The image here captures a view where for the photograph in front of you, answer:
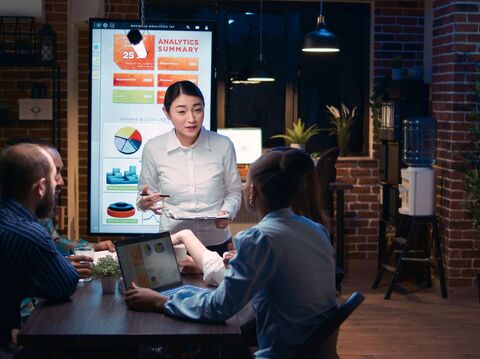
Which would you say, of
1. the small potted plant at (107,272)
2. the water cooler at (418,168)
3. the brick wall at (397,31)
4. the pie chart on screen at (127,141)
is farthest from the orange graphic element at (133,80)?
the brick wall at (397,31)

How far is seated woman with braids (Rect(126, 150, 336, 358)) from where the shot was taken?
2.45m

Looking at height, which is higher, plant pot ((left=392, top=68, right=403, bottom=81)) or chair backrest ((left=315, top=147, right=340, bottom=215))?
plant pot ((left=392, top=68, right=403, bottom=81))

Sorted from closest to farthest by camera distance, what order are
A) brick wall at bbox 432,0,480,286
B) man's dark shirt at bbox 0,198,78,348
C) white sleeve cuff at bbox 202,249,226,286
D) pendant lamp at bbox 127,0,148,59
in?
man's dark shirt at bbox 0,198,78,348 → white sleeve cuff at bbox 202,249,226,286 → pendant lamp at bbox 127,0,148,59 → brick wall at bbox 432,0,480,286

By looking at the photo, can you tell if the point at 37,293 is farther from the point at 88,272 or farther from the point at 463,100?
the point at 463,100

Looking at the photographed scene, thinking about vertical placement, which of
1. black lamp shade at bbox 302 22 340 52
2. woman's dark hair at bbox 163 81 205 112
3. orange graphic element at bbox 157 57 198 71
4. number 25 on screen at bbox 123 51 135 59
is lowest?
woman's dark hair at bbox 163 81 205 112

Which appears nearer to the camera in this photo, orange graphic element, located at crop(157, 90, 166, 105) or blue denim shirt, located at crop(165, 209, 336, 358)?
blue denim shirt, located at crop(165, 209, 336, 358)

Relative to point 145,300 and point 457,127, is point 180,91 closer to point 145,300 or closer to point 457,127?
point 145,300

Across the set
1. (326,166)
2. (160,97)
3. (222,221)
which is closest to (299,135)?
(326,166)

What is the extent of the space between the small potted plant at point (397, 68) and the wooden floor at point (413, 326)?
5.90 feet

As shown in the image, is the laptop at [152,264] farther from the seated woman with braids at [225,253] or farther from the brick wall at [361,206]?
the brick wall at [361,206]

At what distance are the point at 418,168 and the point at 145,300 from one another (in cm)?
417

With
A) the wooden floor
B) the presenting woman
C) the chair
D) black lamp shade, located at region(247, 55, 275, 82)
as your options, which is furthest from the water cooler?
the chair

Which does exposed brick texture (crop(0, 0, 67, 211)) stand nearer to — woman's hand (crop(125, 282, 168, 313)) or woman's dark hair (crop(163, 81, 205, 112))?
woman's dark hair (crop(163, 81, 205, 112))

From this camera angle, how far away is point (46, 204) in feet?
9.57
